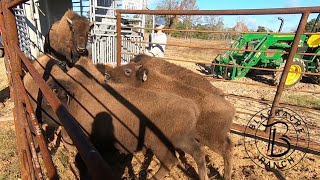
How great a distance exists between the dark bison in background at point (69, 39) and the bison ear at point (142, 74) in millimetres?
1980

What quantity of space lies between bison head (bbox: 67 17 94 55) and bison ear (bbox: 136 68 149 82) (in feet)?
6.75

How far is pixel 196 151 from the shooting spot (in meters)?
3.71

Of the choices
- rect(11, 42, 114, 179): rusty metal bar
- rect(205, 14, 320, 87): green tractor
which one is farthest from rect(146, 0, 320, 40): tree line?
rect(11, 42, 114, 179): rusty metal bar

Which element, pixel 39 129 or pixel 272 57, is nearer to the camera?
pixel 39 129

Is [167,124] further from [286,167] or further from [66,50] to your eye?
[66,50]

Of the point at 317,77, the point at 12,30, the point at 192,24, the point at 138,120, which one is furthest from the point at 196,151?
the point at 192,24

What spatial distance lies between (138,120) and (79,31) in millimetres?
3764

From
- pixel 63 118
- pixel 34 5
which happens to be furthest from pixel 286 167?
pixel 34 5

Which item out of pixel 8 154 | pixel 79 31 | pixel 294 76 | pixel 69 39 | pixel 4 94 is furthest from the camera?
pixel 294 76

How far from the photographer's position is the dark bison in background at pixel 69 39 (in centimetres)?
646

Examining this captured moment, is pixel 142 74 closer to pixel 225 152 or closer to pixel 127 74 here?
pixel 127 74

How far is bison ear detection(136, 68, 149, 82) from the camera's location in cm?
469
